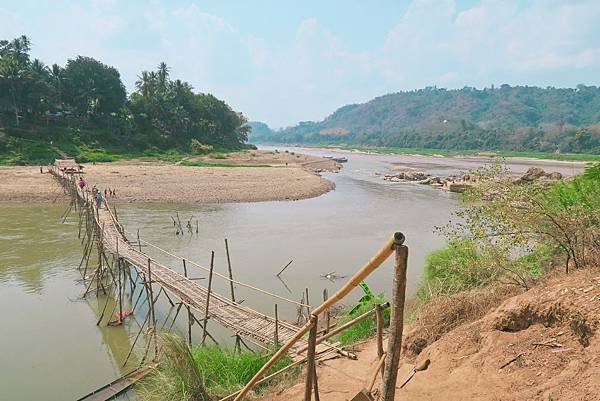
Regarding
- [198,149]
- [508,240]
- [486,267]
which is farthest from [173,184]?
[508,240]

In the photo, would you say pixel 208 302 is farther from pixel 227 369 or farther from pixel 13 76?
pixel 13 76

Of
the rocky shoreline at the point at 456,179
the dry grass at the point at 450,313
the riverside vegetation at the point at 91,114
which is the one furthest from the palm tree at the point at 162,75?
the dry grass at the point at 450,313

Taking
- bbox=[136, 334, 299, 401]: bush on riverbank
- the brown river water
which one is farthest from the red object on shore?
bbox=[136, 334, 299, 401]: bush on riverbank

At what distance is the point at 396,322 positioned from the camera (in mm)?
4184

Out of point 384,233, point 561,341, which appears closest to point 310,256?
point 384,233

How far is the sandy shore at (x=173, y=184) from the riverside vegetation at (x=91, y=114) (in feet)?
24.0

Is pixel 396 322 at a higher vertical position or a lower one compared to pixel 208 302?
higher

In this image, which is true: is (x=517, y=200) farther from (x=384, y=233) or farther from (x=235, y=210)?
(x=235, y=210)

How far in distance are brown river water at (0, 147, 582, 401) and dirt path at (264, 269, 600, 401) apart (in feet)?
21.3

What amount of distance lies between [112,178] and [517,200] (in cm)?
3845

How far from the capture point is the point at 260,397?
27.1ft

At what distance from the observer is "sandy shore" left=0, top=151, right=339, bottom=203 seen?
3494 cm

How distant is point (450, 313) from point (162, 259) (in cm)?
1496

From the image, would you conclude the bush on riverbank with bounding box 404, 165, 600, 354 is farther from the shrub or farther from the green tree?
the green tree
